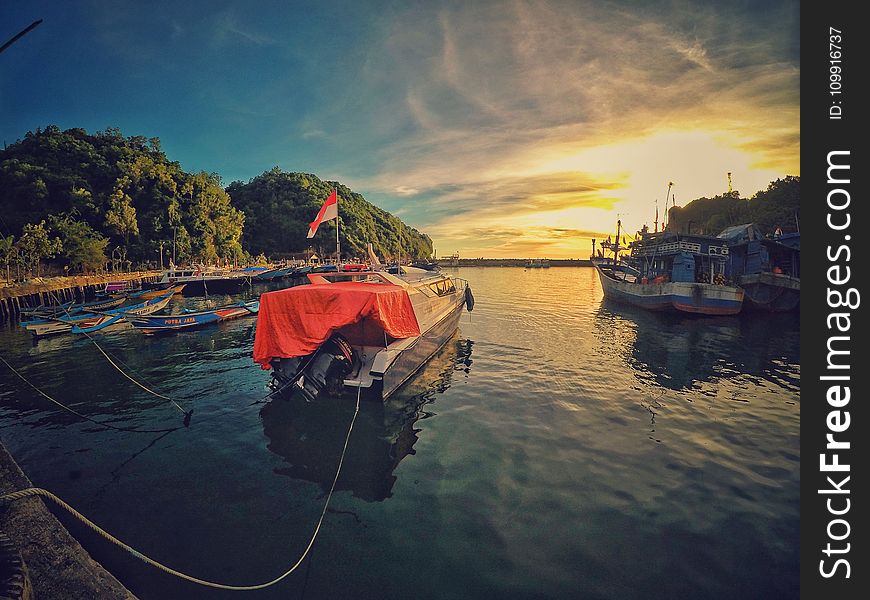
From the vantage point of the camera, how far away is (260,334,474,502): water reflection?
759 cm

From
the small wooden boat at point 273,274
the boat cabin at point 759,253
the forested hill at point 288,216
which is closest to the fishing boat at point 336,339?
the boat cabin at point 759,253

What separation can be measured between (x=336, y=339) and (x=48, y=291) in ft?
141

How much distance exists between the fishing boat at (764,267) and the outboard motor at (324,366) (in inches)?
1397

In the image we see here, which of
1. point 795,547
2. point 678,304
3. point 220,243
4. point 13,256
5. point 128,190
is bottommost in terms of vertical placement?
point 795,547

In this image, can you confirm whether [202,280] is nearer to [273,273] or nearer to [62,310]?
[273,273]

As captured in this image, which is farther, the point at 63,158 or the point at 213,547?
the point at 63,158

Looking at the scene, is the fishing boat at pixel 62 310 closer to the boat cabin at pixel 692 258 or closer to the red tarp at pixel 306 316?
the red tarp at pixel 306 316

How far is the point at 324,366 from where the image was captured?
10.2 meters

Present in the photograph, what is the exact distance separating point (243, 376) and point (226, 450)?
622 cm

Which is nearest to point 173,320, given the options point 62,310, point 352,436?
point 62,310

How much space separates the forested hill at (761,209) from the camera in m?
62.3

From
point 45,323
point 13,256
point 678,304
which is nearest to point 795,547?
point 678,304

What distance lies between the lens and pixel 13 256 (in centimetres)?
3603

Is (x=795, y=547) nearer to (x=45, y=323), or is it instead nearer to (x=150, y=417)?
(x=150, y=417)
